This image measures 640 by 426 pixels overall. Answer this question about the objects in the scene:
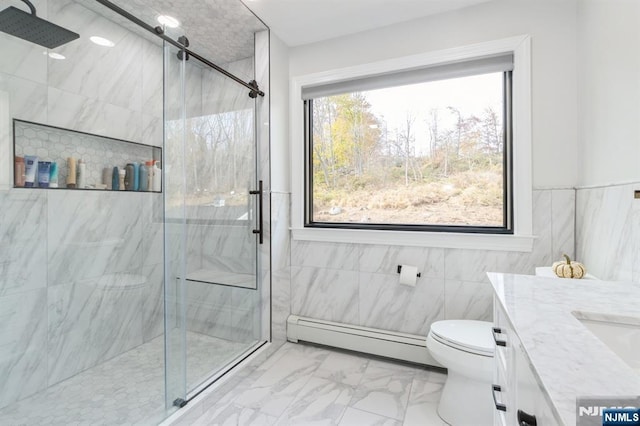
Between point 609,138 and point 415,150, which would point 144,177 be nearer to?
point 415,150

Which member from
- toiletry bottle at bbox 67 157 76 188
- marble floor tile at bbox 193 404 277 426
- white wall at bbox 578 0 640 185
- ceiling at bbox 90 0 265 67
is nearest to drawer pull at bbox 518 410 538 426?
white wall at bbox 578 0 640 185

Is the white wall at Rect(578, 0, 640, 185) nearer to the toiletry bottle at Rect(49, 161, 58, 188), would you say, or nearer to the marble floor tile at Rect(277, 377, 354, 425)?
the marble floor tile at Rect(277, 377, 354, 425)

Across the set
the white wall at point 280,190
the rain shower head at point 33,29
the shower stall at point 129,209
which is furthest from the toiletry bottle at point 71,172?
the white wall at point 280,190

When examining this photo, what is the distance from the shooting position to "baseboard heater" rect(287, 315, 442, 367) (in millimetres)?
2115

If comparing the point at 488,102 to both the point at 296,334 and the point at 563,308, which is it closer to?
the point at 563,308

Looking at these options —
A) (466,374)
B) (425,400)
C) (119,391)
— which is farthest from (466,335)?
(119,391)

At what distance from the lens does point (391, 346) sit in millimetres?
2170

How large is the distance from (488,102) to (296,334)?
2220mm

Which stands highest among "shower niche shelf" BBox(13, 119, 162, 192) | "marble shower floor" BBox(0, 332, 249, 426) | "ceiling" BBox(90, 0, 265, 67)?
"ceiling" BBox(90, 0, 265, 67)

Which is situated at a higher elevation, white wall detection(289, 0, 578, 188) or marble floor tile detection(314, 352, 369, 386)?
white wall detection(289, 0, 578, 188)

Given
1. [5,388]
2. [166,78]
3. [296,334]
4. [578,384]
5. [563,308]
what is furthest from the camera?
[296,334]

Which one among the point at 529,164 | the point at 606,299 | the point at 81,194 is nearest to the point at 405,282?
the point at 529,164

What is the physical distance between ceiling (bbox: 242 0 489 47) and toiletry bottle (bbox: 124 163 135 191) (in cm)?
140

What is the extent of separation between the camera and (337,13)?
2141mm
